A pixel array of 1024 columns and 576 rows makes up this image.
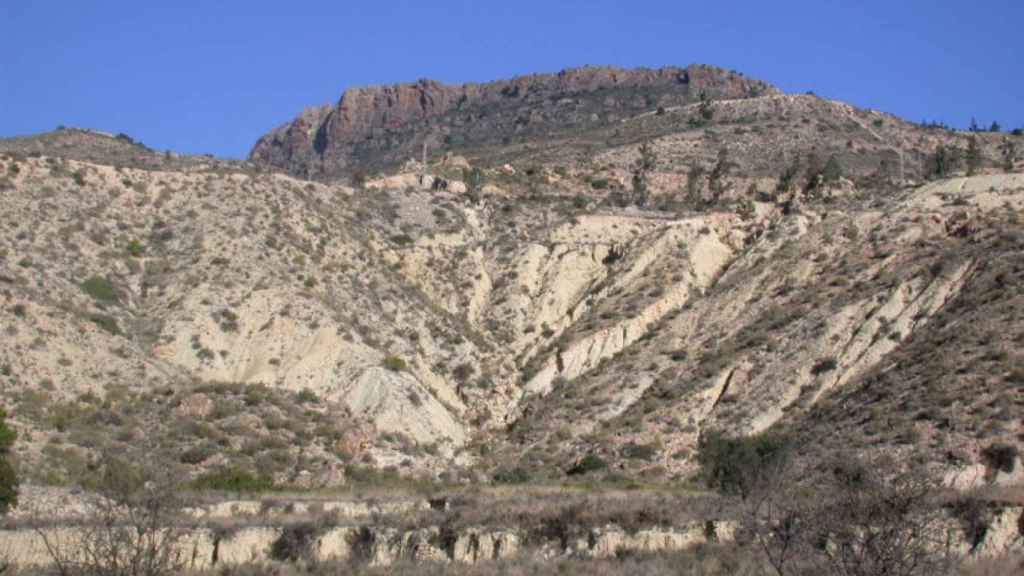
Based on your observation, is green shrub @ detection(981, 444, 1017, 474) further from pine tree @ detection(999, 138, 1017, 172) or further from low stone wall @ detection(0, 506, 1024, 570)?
pine tree @ detection(999, 138, 1017, 172)

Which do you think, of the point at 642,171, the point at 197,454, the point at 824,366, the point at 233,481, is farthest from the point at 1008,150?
the point at 233,481

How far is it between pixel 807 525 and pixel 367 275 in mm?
40147

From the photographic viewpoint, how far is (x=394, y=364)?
187 feet

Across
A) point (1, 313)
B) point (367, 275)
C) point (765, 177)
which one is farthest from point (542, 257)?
point (1, 313)

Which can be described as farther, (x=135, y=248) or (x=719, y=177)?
(x=719, y=177)

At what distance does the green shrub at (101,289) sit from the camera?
56500 millimetres

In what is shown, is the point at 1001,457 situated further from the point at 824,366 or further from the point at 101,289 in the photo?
the point at 101,289

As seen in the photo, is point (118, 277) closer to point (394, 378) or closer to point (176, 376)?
point (176, 376)

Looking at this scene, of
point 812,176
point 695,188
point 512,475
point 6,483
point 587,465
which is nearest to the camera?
point 6,483

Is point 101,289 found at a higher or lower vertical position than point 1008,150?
lower

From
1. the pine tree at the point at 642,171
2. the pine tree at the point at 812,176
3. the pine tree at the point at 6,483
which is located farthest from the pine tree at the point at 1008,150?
the pine tree at the point at 6,483

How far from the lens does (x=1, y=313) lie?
167 feet

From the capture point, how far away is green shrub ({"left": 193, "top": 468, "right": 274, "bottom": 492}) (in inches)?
1694

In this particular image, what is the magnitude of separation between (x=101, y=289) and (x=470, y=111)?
96776 mm
